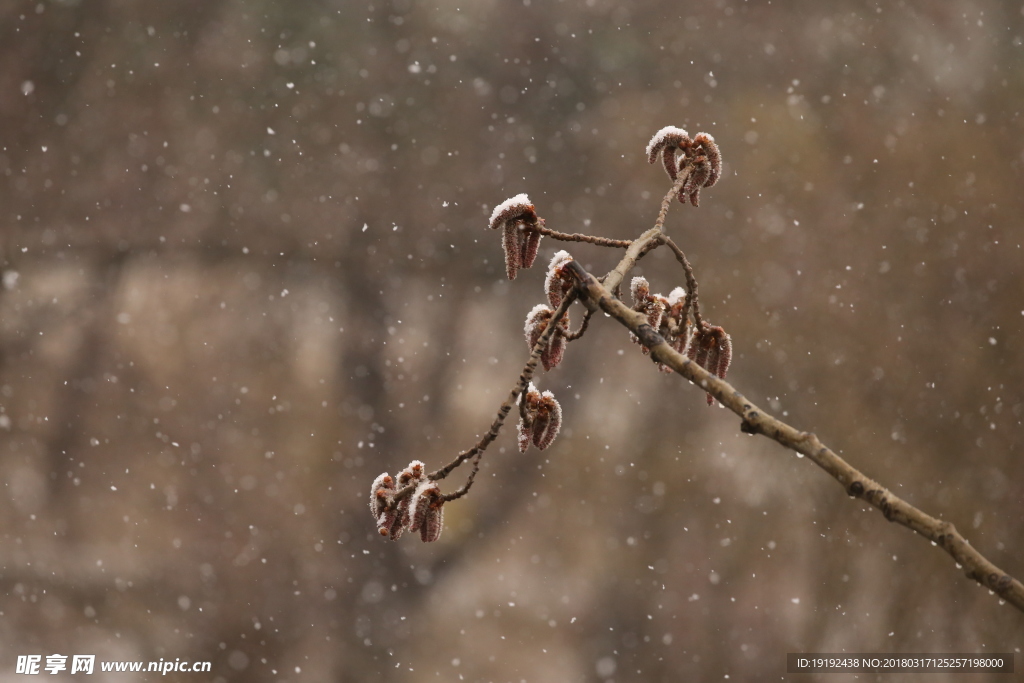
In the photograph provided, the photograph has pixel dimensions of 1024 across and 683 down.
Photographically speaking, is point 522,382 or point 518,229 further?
point 518,229

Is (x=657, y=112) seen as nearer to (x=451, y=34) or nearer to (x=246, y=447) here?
(x=451, y=34)

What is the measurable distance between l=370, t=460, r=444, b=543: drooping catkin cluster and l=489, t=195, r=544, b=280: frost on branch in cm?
13

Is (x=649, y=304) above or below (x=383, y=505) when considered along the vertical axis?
above

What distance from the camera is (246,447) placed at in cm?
224

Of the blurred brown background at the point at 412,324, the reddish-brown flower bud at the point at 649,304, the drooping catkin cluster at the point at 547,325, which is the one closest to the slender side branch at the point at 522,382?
the drooping catkin cluster at the point at 547,325

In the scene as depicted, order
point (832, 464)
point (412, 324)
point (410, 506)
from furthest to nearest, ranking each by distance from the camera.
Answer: point (412, 324) → point (410, 506) → point (832, 464)

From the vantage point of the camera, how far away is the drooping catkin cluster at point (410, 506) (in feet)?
1.35

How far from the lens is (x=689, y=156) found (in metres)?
0.51

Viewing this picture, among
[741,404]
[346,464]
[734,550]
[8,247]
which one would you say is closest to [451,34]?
[346,464]

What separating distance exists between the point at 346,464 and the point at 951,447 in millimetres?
1649

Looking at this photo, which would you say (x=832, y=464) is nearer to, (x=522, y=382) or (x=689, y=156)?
(x=522, y=382)

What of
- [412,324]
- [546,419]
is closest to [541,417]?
[546,419]

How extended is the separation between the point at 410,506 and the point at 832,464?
214mm

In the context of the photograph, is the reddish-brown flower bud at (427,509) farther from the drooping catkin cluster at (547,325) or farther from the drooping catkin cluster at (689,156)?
the drooping catkin cluster at (689,156)
